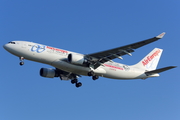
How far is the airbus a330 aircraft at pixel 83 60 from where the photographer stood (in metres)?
37.2

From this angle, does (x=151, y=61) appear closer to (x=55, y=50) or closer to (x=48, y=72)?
(x=48, y=72)

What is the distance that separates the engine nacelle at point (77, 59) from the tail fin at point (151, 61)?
31.3ft

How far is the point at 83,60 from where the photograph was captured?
38.7 meters

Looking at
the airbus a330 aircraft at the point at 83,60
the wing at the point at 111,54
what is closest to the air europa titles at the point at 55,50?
the airbus a330 aircraft at the point at 83,60

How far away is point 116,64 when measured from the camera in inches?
1647

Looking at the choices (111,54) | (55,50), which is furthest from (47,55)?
(111,54)

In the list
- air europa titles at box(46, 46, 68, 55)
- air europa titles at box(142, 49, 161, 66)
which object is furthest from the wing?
air europa titles at box(142, 49, 161, 66)

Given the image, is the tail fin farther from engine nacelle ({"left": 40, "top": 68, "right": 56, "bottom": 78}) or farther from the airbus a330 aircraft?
engine nacelle ({"left": 40, "top": 68, "right": 56, "bottom": 78})

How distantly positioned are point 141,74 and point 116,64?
4172 millimetres

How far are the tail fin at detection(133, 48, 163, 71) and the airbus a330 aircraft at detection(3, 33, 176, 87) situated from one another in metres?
1.43

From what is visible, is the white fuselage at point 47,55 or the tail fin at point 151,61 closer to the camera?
the white fuselage at point 47,55

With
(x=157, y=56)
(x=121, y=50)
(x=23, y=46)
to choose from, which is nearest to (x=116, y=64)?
(x=121, y=50)

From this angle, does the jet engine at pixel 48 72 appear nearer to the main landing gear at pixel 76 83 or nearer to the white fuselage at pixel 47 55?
the main landing gear at pixel 76 83

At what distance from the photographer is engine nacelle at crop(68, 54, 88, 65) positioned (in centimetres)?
3772
